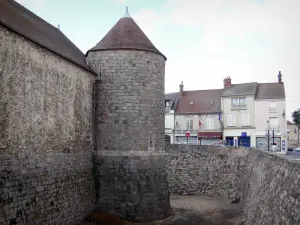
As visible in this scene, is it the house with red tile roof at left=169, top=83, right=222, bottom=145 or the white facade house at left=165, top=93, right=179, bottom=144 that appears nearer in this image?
the house with red tile roof at left=169, top=83, right=222, bottom=145

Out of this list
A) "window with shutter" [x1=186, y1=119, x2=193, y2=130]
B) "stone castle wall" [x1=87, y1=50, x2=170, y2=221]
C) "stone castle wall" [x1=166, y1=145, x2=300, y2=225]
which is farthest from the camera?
"window with shutter" [x1=186, y1=119, x2=193, y2=130]

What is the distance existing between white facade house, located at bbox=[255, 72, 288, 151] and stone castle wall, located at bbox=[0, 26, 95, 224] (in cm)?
2267

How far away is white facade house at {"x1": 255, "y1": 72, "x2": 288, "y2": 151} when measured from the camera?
32.3 metres

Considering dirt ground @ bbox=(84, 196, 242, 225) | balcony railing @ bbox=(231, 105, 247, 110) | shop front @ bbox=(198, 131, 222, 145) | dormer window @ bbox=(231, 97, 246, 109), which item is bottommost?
dirt ground @ bbox=(84, 196, 242, 225)

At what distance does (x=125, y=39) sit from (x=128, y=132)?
418 centimetres

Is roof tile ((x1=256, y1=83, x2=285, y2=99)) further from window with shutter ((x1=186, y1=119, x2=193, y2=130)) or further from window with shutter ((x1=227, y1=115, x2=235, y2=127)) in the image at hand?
window with shutter ((x1=186, y1=119, x2=193, y2=130))

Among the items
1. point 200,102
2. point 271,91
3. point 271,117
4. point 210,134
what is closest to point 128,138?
point 210,134

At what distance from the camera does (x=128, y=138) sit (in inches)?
569

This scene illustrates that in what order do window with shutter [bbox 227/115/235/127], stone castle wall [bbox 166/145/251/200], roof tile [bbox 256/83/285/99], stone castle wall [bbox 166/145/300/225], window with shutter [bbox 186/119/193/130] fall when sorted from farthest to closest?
window with shutter [bbox 186/119/193/130]
window with shutter [bbox 227/115/235/127]
roof tile [bbox 256/83/285/99]
stone castle wall [bbox 166/145/251/200]
stone castle wall [bbox 166/145/300/225]

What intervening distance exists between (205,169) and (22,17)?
47.5ft

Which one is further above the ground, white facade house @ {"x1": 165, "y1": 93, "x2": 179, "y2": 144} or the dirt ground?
white facade house @ {"x1": 165, "y1": 93, "x2": 179, "y2": 144}

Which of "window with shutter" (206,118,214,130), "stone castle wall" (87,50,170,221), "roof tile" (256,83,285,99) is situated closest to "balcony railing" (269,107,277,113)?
"roof tile" (256,83,285,99)

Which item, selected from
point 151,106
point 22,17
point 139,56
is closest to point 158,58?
point 139,56

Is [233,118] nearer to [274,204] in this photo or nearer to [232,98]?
[232,98]
